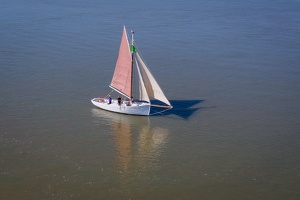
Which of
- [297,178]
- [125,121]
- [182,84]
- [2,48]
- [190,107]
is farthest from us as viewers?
[2,48]

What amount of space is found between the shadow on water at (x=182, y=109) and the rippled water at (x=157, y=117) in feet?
0.67

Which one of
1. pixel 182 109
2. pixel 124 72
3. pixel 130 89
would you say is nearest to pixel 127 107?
pixel 130 89

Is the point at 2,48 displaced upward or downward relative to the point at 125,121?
upward

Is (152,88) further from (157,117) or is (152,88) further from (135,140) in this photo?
(135,140)

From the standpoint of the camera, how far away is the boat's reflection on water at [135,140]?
35.1 meters

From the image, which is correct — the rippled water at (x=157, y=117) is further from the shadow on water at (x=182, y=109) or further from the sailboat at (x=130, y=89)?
the sailboat at (x=130, y=89)

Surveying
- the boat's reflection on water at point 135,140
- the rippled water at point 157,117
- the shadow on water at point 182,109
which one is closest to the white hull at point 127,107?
the boat's reflection on water at point 135,140

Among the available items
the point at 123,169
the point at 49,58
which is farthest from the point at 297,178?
the point at 49,58

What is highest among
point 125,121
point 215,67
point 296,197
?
point 215,67

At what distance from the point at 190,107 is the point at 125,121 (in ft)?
24.1

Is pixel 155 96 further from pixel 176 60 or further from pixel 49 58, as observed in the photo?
pixel 49 58

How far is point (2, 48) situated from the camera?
61.6 metres

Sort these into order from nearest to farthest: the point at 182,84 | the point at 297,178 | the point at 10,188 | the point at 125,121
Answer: the point at 10,188 < the point at 297,178 < the point at 125,121 < the point at 182,84

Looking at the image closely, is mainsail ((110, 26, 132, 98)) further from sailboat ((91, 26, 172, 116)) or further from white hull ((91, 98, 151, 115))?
white hull ((91, 98, 151, 115))
